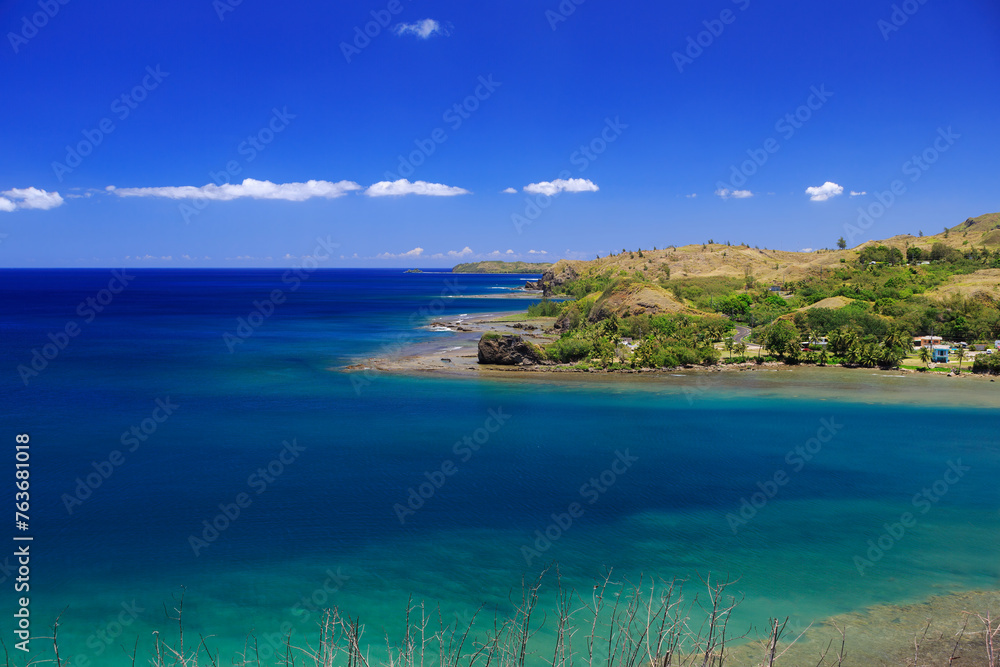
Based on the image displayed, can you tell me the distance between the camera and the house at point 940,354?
1972 inches

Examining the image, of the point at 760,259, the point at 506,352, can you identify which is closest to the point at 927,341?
the point at 506,352

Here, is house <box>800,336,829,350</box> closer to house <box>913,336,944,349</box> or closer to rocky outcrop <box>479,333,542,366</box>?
house <box>913,336,944,349</box>

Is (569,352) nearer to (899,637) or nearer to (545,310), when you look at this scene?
(899,637)

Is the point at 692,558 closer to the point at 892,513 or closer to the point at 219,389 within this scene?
the point at 892,513

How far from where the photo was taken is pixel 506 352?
5191 cm

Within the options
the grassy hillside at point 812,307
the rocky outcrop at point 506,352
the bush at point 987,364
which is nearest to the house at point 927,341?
the grassy hillside at point 812,307

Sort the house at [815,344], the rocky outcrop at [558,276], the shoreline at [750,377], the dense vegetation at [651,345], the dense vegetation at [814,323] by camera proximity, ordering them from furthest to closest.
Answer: the rocky outcrop at [558,276]
the house at [815,344]
the dense vegetation at [814,323]
the dense vegetation at [651,345]
the shoreline at [750,377]

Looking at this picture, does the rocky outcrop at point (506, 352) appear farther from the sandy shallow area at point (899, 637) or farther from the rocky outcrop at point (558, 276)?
the rocky outcrop at point (558, 276)

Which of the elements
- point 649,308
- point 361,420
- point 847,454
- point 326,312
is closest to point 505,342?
point 361,420

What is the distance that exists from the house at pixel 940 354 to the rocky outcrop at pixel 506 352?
31.9 metres

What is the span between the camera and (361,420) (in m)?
34.0

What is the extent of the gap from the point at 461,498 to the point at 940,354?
4613cm

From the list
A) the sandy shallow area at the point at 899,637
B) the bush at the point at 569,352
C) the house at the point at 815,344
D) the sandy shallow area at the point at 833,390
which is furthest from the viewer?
the house at the point at 815,344

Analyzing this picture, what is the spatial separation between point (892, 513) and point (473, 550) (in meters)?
14.6
